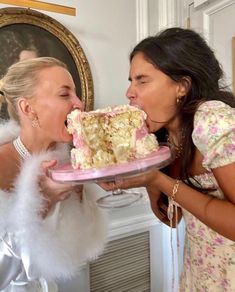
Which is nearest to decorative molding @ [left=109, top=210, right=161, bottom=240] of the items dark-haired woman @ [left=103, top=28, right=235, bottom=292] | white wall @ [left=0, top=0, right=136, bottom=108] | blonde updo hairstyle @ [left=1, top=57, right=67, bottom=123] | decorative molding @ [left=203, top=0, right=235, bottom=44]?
white wall @ [left=0, top=0, right=136, bottom=108]

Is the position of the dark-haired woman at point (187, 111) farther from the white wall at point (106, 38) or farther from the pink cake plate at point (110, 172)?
the white wall at point (106, 38)

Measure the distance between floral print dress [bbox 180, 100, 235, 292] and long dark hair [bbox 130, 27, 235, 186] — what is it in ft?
0.34

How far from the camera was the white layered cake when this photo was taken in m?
0.90

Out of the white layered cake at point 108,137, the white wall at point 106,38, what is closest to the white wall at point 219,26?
the white wall at point 106,38

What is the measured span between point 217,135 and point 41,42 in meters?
1.12

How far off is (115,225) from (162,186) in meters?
1.05

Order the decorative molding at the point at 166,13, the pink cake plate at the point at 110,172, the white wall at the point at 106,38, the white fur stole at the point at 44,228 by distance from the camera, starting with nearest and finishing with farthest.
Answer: the pink cake plate at the point at 110,172 → the white fur stole at the point at 44,228 → the white wall at the point at 106,38 → the decorative molding at the point at 166,13

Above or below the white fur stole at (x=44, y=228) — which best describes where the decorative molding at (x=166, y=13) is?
above

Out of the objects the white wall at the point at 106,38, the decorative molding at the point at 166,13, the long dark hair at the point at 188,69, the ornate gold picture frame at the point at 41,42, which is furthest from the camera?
the decorative molding at the point at 166,13

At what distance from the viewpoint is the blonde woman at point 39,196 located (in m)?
0.89

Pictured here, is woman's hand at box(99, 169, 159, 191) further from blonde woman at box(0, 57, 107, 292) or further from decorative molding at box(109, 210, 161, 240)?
decorative molding at box(109, 210, 161, 240)

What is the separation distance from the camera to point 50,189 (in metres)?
0.91

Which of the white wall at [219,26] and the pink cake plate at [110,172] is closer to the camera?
the pink cake plate at [110,172]

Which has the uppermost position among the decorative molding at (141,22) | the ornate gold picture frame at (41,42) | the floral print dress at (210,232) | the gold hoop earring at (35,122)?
the decorative molding at (141,22)
